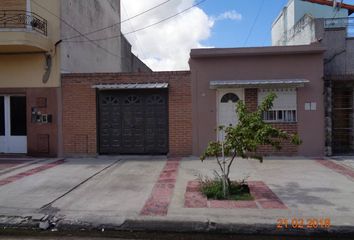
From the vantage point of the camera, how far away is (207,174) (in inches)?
371

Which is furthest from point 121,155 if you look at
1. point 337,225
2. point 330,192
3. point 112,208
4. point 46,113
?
point 337,225

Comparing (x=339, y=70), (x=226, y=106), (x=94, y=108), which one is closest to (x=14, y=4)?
(x=94, y=108)

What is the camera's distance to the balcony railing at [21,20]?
40.9ft

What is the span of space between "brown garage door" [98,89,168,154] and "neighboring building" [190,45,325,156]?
4.04 feet

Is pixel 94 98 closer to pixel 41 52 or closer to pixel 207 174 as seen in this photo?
pixel 41 52

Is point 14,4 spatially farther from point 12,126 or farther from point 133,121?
point 133,121

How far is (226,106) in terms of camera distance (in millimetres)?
12414

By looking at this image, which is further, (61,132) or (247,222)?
(61,132)

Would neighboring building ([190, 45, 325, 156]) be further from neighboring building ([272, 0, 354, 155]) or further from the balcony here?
the balcony

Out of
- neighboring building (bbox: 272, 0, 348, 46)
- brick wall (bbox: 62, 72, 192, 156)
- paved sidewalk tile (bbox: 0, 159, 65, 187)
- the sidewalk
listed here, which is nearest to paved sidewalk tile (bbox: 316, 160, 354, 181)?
the sidewalk

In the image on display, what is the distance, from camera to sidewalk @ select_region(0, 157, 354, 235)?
19.1 feet

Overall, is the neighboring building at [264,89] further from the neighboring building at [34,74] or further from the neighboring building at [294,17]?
the neighboring building at [34,74]

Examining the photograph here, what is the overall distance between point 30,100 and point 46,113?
30.4 inches

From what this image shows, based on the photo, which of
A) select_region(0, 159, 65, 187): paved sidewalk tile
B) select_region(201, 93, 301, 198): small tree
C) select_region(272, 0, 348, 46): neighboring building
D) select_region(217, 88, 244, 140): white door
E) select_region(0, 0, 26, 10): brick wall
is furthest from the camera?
select_region(272, 0, 348, 46): neighboring building
